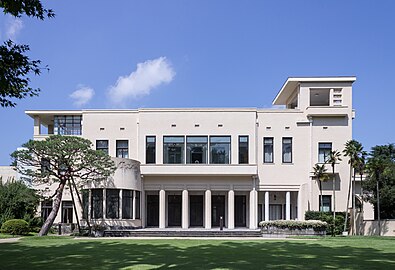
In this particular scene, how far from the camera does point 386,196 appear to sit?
4022 cm

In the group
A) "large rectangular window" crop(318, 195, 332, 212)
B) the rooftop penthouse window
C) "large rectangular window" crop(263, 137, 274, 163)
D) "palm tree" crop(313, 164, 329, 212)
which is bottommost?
"large rectangular window" crop(318, 195, 332, 212)

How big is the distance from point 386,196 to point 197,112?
16.4 m

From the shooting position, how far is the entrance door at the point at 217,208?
1662 inches

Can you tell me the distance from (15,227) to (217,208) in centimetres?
1636

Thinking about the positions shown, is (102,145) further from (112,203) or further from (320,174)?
(320,174)

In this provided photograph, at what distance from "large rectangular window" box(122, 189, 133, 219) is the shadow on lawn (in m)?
14.6

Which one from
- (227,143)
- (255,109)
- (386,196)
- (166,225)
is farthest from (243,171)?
(386,196)

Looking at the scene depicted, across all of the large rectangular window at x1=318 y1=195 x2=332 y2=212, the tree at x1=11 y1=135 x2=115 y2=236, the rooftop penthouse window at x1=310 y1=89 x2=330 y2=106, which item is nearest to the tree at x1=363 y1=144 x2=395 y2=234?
the large rectangular window at x1=318 y1=195 x2=332 y2=212

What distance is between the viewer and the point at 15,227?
33.4 m

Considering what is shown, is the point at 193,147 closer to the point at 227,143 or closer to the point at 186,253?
the point at 227,143

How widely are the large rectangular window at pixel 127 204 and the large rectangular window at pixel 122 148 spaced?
450cm

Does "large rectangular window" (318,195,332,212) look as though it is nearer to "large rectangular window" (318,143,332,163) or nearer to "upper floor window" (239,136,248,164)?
"large rectangular window" (318,143,332,163)

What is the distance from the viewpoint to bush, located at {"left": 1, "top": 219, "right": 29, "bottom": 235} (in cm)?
3341

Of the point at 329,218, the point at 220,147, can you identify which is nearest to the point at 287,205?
the point at 329,218
